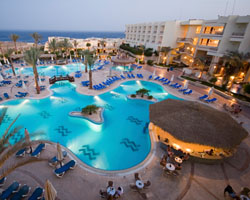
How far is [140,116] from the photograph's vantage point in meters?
14.0

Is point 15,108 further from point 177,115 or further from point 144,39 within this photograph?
point 144,39

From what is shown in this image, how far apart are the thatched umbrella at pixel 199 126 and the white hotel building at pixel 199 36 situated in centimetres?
1809

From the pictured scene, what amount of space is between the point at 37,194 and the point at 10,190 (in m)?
1.22

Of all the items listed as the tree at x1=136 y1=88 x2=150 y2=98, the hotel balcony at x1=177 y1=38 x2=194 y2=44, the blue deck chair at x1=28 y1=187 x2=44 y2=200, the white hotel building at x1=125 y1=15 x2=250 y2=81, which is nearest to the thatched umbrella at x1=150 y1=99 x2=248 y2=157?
the tree at x1=136 y1=88 x2=150 y2=98

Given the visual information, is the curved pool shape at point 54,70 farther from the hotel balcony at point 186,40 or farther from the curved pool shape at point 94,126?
the hotel balcony at point 186,40

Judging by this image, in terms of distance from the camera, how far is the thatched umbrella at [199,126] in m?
8.25

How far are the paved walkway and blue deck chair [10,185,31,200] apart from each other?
0.45 metres

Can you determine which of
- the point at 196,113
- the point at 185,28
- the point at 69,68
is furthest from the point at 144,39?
the point at 196,113

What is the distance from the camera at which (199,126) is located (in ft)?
28.8

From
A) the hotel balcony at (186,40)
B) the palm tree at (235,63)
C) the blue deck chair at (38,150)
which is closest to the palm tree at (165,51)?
the hotel balcony at (186,40)

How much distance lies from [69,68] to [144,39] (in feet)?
94.7

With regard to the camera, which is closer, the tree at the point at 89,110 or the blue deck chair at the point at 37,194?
the blue deck chair at the point at 37,194

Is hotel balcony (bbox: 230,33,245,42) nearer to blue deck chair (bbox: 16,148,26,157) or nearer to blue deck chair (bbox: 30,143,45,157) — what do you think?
blue deck chair (bbox: 30,143,45,157)

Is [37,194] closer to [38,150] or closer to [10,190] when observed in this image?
[10,190]
